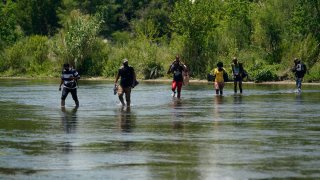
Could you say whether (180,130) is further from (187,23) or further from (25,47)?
(25,47)

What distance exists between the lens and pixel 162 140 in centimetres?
2073

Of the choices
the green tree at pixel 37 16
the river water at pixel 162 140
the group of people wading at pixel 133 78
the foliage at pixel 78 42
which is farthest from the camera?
the green tree at pixel 37 16

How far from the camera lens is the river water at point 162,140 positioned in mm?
15586

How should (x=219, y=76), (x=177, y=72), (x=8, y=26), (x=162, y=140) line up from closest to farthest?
1. (x=162, y=140)
2. (x=177, y=72)
3. (x=219, y=76)
4. (x=8, y=26)

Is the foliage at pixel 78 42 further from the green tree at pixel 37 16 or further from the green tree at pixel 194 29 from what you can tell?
the green tree at pixel 37 16

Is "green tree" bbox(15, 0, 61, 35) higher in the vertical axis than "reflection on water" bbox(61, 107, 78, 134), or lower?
higher

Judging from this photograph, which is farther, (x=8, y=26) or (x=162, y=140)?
(x=8, y=26)

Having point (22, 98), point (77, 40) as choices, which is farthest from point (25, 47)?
point (22, 98)

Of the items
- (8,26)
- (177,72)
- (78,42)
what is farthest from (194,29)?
(8,26)

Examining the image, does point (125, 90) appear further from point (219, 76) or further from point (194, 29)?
point (194, 29)

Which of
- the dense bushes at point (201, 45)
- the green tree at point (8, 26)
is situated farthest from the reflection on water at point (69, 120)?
the green tree at point (8, 26)

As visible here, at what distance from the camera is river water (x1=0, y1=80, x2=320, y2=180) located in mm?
15586

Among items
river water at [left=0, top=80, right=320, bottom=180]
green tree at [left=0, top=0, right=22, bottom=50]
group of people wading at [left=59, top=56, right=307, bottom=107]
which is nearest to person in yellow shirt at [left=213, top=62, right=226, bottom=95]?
group of people wading at [left=59, top=56, right=307, bottom=107]

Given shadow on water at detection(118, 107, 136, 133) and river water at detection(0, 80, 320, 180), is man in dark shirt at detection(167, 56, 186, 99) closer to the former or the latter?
river water at detection(0, 80, 320, 180)
